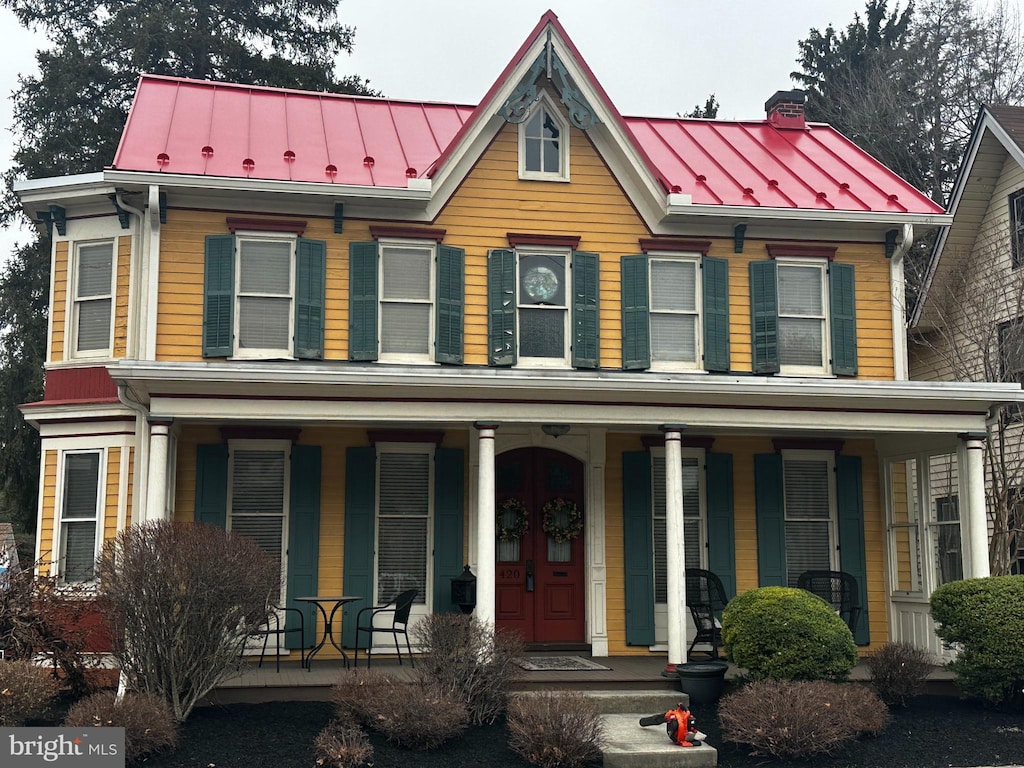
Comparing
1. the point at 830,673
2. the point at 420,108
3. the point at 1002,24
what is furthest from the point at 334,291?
the point at 1002,24

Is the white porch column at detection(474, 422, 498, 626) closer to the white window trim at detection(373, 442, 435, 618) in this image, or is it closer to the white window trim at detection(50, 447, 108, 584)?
the white window trim at detection(373, 442, 435, 618)

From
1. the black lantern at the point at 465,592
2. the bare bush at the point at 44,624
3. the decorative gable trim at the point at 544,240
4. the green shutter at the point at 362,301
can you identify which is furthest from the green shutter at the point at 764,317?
the bare bush at the point at 44,624

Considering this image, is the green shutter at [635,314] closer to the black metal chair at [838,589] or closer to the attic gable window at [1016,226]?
the black metal chair at [838,589]

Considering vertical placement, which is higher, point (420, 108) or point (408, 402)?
point (420, 108)

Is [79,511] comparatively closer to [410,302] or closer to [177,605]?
[177,605]

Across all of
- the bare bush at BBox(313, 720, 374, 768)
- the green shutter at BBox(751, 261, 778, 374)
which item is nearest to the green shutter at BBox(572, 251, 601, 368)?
the green shutter at BBox(751, 261, 778, 374)

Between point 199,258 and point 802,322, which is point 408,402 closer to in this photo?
point 199,258

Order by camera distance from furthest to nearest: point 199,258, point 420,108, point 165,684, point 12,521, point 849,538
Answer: point 12,521
point 420,108
point 849,538
point 199,258
point 165,684

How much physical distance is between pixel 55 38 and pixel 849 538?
21.4 meters

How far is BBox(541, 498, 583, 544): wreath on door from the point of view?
46.5 ft

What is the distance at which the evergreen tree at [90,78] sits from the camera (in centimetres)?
2339

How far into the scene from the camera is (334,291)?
45.1 ft

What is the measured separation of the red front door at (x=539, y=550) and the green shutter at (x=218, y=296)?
3.71 metres

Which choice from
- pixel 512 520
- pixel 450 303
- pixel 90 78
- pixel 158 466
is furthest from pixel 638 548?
pixel 90 78
